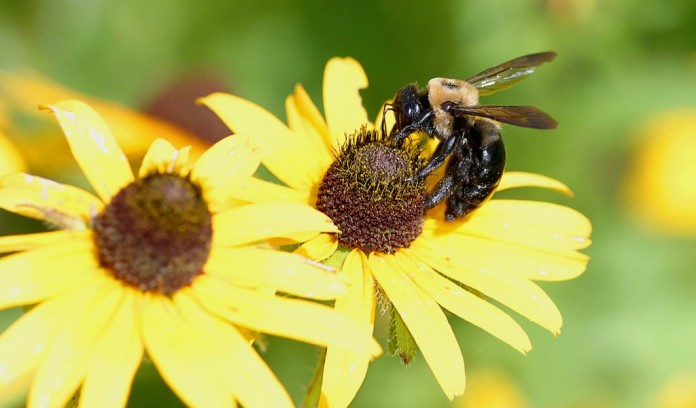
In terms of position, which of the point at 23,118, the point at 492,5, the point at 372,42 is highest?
the point at 492,5

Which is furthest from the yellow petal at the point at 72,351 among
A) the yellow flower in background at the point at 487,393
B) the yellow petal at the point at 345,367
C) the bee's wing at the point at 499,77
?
the yellow flower in background at the point at 487,393

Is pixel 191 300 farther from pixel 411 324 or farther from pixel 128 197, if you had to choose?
pixel 411 324

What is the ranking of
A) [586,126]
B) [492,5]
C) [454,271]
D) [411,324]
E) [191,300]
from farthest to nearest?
[586,126] → [492,5] → [454,271] → [411,324] → [191,300]

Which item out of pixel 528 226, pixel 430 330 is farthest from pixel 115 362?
pixel 528 226

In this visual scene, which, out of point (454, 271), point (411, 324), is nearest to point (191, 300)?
point (411, 324)

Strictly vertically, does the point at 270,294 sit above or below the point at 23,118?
above

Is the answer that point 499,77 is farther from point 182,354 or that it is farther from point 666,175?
point 666,175

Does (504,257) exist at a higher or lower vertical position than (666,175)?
higher
